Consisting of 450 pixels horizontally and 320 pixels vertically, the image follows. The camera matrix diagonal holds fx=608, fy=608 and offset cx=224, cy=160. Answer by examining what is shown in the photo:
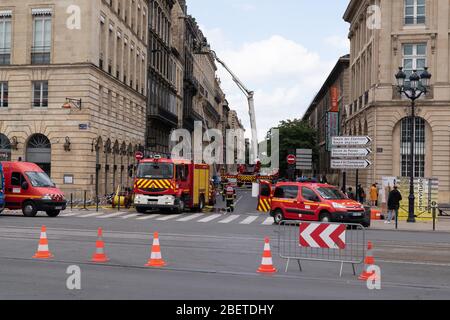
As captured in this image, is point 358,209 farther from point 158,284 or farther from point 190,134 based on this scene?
point 190,134

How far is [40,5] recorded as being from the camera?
4053 cm

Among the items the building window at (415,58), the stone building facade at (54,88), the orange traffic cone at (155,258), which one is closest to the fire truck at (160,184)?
the stone building facade at (54,88)

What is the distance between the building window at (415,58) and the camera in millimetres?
44062

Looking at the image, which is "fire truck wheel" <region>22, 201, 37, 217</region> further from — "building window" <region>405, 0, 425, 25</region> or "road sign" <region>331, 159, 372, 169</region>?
"building window" <region>405, 0, 425, 25</region>

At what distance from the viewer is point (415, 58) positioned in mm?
44125

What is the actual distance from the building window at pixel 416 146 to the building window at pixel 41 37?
25.6 meters

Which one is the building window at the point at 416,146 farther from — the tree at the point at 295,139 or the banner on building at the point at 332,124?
the tree at the point at 295,139

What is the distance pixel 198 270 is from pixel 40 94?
105ft

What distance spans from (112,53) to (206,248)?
3322 cm

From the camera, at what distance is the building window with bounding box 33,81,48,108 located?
4091cm

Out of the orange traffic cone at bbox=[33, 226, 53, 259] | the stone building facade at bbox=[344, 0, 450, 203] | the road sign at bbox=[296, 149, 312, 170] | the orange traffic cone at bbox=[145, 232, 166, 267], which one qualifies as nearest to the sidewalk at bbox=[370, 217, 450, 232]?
the road sign at bbox=[296, 149, 312, 170]

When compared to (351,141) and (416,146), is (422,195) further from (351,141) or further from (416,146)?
(416,146)

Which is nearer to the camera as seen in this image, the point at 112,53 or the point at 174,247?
the point at 174,247
